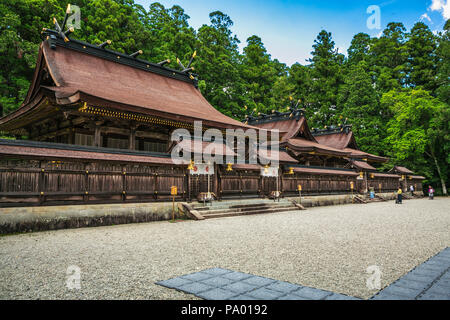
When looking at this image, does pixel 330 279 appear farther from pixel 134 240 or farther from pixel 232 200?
pixel 232 200

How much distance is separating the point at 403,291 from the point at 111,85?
602 inches

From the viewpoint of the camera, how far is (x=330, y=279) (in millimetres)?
4297

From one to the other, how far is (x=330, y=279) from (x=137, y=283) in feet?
9.37

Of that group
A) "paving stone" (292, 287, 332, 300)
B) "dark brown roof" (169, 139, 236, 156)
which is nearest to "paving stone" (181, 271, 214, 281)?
"paving stone" (292, 287, 332, 300)

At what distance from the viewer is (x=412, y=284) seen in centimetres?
394

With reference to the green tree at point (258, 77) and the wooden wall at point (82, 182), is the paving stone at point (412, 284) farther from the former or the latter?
the green tree at point (258, 77)

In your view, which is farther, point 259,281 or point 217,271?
point 217,271

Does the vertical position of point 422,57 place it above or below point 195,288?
above

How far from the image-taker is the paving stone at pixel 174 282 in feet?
12.9

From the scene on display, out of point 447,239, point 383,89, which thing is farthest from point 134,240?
point 383,89

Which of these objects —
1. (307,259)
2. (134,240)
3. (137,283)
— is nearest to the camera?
(137,283)

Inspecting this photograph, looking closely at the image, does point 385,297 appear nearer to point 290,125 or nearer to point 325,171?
point 325,171

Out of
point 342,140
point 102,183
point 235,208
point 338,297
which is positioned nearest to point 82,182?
point 102,183
